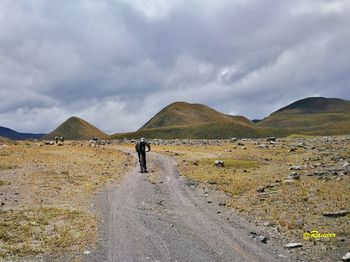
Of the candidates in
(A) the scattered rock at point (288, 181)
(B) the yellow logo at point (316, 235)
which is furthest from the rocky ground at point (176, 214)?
(A) the scattered rock at point (288, 181)

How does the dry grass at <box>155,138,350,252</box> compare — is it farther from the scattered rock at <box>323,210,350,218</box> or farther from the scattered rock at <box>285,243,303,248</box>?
the scattered rock at <box>285,243,303,248</box>

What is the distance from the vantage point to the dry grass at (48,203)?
52.7ft

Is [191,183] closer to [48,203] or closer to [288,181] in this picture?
[288,181]

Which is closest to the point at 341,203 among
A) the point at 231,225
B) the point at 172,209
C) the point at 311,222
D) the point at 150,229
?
the point at 311,222

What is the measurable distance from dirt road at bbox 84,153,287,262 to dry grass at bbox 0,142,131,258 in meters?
1.37

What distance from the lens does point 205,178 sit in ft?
113

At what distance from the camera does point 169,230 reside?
18.1 m

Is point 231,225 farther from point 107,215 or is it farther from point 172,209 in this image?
point 107,215

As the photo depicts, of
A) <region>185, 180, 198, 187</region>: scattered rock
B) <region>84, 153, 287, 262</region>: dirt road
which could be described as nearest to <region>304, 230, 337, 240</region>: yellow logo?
<region>84, 153, 287, 262</region>: dirt road

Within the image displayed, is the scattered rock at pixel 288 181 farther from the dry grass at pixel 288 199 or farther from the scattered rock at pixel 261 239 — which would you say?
the scattered rock at pixel 261 239

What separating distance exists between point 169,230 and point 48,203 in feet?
30.7

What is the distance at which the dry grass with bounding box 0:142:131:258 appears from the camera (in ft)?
52.7

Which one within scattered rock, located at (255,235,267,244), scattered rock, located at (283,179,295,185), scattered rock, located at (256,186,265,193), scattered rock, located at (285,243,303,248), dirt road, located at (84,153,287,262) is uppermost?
scattered rock, located at (283,179,295,185)

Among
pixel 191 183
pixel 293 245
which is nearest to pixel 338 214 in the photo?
pixel 293 245
